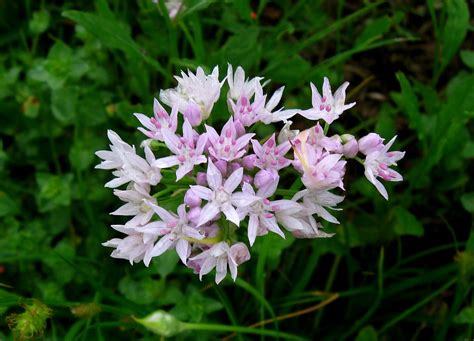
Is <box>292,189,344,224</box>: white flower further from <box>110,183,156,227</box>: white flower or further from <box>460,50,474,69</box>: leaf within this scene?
<box>460,50,474,69</box>: leaf

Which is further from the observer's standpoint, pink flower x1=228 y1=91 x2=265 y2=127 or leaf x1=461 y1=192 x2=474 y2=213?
leaf x1=461 y1=192 x2=474 y2=213

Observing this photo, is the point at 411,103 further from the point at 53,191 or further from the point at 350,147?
the point at 53,191

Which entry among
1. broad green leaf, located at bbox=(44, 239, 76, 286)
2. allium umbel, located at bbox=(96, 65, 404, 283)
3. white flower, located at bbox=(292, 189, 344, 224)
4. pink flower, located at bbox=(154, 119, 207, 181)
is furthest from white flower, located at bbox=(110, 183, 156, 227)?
broad green leaf, located at bbox=(44, 239, 76, 286)

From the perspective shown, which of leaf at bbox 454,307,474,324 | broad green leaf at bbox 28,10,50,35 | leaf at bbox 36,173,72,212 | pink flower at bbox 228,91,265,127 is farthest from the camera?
broad green leaf at bbox 28,10,50,35

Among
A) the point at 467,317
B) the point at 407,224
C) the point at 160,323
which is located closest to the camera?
the point at 160,323

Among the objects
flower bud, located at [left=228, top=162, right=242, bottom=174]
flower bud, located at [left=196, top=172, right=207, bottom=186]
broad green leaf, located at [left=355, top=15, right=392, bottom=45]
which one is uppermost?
broad green leaf, located at [left=355, top=15, right=392, bottom=45]

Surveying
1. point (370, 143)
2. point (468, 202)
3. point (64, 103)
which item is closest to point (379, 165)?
point (370, 143)

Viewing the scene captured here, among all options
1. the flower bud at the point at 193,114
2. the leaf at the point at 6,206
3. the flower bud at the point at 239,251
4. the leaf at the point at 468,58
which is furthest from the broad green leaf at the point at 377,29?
the leaf at the point at 6,206

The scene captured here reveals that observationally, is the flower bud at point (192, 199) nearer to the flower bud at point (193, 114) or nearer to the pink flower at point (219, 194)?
the pink flower at point (219, 194)
